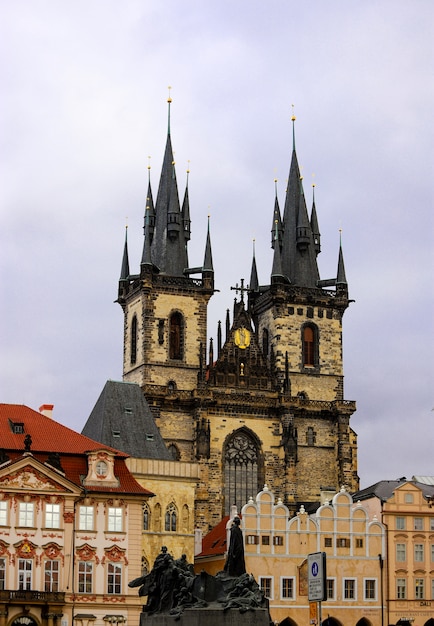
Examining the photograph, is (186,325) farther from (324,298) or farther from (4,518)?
(4,518)

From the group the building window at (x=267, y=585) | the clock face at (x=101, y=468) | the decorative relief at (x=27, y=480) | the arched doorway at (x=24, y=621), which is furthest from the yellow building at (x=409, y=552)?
the arched doorway at (x=24, y=621)

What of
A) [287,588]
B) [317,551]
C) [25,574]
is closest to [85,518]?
[25,574]

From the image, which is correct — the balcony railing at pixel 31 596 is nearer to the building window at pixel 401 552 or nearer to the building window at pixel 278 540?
the building window at pixel 278 540

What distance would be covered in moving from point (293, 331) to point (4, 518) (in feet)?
123

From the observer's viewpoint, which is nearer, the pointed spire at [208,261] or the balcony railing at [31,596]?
the balcony railing at [31,596]

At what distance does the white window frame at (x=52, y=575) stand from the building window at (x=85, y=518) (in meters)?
2.04

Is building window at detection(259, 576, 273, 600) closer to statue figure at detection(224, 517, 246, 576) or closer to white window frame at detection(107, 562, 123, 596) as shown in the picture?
white window frame at detection(107, 562, 123, 596)

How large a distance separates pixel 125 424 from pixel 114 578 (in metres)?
14.7

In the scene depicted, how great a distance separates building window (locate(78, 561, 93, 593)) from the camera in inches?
2288

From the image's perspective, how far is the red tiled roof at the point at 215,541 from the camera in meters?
70.6

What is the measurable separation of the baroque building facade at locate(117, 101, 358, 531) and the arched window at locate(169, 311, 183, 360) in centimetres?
7

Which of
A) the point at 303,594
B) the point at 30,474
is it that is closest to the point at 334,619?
the point at 303,594

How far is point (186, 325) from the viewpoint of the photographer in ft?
290

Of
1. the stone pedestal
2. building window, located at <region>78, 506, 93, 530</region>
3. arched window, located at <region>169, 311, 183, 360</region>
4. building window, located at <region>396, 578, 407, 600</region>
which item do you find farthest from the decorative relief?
arched window, located at <region>169, 311, 183, 360</region>
